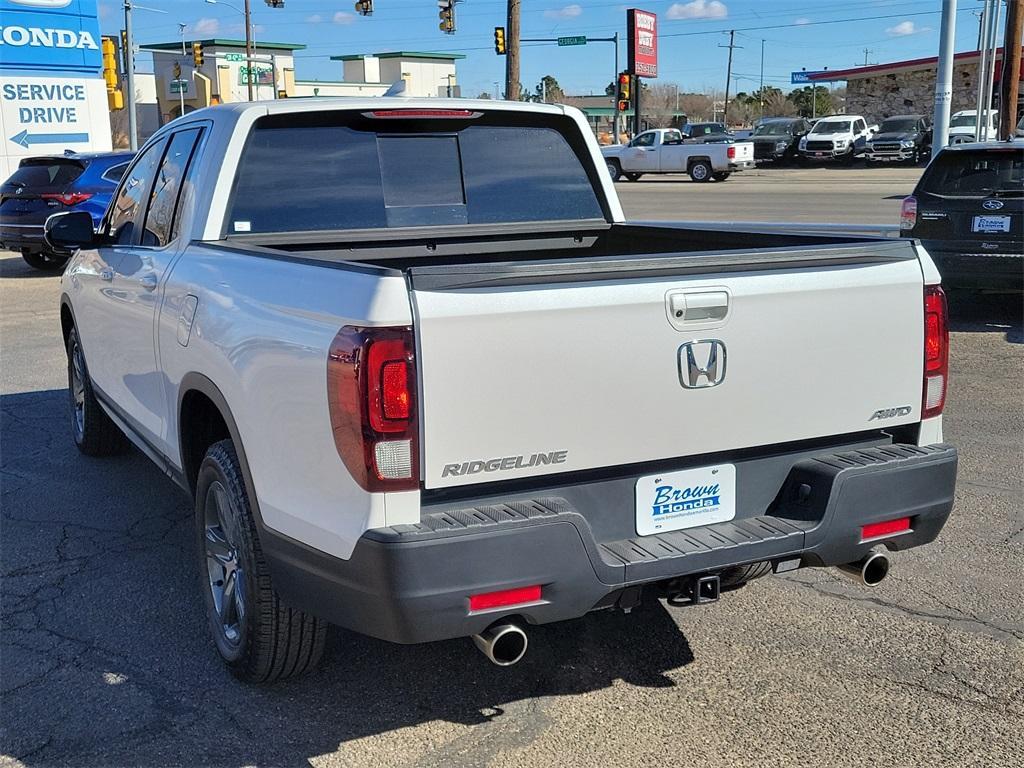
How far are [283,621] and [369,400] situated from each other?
1069mm

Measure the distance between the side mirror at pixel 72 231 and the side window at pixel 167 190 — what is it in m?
0.52

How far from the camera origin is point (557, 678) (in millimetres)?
3979

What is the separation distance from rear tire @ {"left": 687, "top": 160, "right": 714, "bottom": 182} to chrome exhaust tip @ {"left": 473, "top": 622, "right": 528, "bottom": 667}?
3845 cm

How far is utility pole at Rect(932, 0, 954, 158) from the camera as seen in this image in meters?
19.1

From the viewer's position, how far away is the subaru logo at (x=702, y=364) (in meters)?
3.33

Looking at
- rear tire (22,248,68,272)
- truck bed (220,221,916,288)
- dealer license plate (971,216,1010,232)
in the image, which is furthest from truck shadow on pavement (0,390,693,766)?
rear tire (22,248,68,272)

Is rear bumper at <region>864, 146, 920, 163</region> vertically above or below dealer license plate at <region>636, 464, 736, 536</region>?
above

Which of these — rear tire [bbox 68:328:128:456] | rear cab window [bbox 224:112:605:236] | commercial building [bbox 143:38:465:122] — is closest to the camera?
rear cab window [bbox 224:112:605:236]

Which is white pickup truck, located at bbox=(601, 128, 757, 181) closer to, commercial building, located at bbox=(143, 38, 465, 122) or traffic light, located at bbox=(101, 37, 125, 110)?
traffic light, located at bbox=(101, 37, 125, 110)

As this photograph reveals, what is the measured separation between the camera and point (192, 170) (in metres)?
4.77

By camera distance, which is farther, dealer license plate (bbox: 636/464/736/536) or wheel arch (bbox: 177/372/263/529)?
wheel arch (bbox: 177/372/263/529)

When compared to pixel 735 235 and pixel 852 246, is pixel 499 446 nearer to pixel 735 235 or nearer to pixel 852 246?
pixel 852 246

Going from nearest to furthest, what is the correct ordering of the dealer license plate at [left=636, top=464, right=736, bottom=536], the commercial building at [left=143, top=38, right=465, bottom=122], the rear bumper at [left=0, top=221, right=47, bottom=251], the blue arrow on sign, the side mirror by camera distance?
the dealer license plate at [left=636, top=464, right=736, bottom=536] → the side mirror → the rear bumper at [left=0, top=221, right=47, bottom=251] → the blue arrow on sign → the commercial building at [left=143, top=38, right=465, bottom=122]

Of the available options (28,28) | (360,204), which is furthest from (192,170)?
(28,28)
